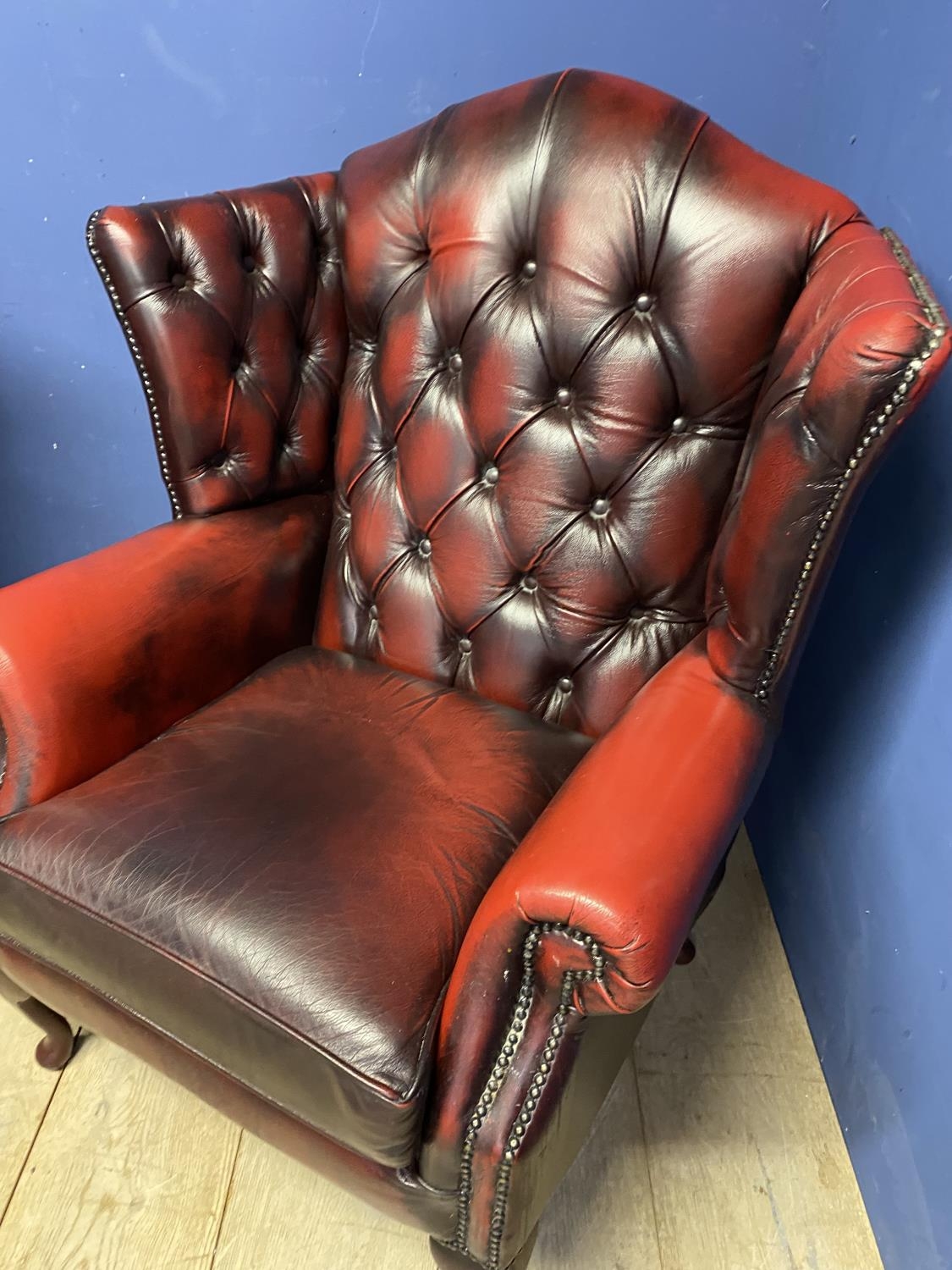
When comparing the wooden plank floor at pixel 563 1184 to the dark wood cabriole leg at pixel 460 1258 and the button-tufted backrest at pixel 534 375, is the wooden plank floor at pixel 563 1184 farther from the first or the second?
the button-tufted backrest at pixel 534 375

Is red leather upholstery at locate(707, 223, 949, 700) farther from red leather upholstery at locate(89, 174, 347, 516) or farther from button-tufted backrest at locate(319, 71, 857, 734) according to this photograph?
red leather upholstery at locate(89, 174, 347, 516)

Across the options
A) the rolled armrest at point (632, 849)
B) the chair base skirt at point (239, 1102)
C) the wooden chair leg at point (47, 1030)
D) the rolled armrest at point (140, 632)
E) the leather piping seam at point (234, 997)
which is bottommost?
the wooden chair leg at point (47, 1030)

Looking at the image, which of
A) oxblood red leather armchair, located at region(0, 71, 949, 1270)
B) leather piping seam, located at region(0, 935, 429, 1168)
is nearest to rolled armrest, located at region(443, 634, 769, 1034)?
oxblood red leather armchair, located at region(0, 71, 949, 1270)

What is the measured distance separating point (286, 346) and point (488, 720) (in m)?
0.55

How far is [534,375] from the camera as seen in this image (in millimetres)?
983

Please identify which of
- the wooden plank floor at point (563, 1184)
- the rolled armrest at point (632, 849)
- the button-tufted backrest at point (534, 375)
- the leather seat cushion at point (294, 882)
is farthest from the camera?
the wooden plank floor at point (563, 1184)

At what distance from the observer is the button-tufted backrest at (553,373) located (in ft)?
2.86

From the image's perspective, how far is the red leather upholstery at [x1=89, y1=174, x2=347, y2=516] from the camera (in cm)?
99

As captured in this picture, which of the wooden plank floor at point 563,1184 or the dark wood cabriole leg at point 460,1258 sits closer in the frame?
the dark wood cabriole leg at point 460,1258

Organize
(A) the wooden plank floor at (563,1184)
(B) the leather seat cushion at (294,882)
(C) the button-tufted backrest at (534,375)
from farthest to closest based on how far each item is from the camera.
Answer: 1. (A) the wooden plank floor at (563,1184)
2. (C) the button-tufted backrest at (534,375)
3. (B) the leather seat cushion at (294,882)

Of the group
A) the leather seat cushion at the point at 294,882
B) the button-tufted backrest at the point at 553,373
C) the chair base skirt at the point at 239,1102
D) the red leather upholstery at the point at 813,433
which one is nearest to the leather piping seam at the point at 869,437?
the red leather upholstery at the point at 813,433

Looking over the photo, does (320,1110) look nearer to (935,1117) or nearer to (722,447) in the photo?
(935,1117)

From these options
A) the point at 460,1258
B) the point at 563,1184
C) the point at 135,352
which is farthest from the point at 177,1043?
the point at 135,352

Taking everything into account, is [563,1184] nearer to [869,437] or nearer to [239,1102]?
[239,1102]
